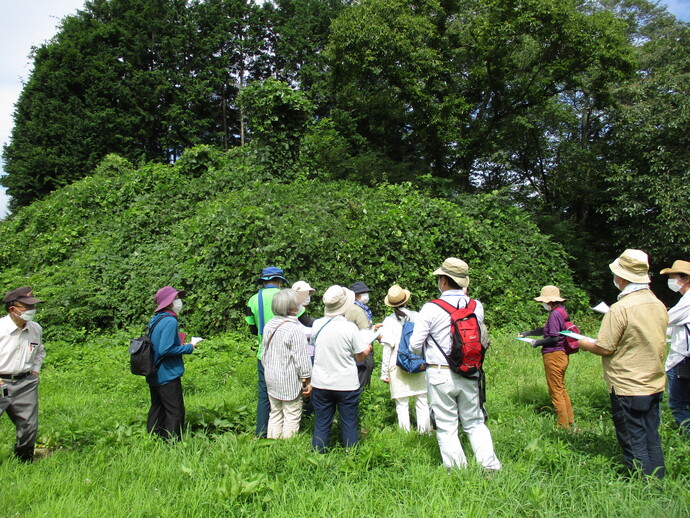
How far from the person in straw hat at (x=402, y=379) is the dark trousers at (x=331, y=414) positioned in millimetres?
853

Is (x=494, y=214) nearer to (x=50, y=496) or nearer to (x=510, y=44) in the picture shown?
(x=510, y=44)

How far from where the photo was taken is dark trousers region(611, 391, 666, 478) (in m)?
3.23

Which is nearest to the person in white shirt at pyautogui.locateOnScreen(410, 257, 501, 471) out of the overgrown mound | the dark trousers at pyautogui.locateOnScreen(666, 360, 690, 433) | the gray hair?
the gray hair

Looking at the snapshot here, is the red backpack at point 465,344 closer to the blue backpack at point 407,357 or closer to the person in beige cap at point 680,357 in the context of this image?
the blue backpack at point 407,357

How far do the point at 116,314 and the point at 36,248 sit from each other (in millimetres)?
4933

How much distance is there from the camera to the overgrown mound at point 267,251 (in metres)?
9.12

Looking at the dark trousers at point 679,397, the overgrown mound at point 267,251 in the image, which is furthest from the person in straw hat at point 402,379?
the overgrown mound at point 267,251

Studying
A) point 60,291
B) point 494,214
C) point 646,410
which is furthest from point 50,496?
point 494,214

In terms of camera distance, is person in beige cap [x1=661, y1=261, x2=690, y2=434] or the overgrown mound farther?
the overgrown mound

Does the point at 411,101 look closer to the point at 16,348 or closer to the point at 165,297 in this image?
the point at 165,297

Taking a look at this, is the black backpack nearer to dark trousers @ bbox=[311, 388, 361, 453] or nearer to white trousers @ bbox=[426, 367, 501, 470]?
dark trousers @ bbox=[311, 388, 361, 453]

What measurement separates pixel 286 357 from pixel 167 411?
1251 mm

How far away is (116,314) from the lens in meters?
9.81

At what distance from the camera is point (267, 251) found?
29.3 feet
